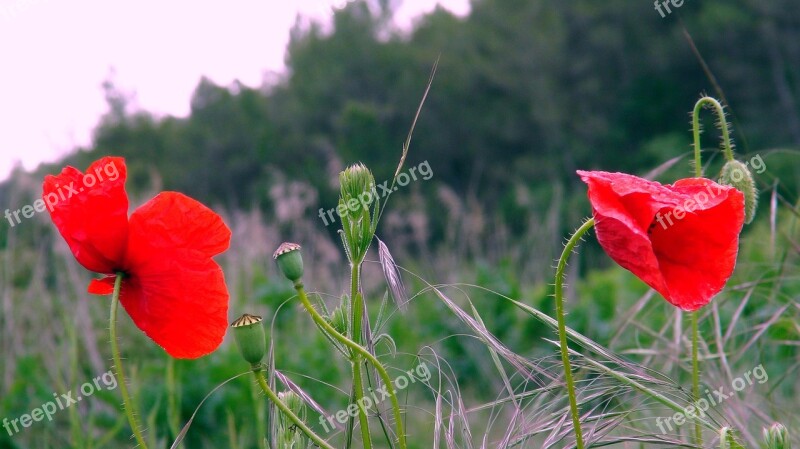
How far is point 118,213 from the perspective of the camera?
2.65 ft

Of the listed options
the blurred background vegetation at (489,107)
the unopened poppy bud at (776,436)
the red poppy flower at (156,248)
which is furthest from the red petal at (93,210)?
the blurred background vegetation at (489,107)

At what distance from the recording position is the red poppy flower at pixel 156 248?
77cm

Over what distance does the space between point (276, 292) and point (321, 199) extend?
9.34 meters

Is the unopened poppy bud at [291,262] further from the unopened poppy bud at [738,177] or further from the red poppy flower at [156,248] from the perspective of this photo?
the unopened poppy bud at [738,177]

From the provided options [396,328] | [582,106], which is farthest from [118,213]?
[582,106]

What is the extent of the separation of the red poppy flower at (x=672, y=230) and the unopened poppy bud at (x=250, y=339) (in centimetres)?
29

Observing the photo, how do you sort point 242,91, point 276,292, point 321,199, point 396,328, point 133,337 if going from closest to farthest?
1. point 133,337
2. point 276,292
3. point 396,328
4. point 321,199
5. point 242,91

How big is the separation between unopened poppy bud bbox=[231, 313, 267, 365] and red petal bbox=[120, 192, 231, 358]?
0.05 m

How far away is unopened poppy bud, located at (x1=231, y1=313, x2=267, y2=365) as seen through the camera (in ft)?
2.31

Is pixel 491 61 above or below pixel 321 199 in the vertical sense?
above

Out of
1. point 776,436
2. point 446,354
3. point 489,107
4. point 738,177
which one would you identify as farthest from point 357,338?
point 489,107

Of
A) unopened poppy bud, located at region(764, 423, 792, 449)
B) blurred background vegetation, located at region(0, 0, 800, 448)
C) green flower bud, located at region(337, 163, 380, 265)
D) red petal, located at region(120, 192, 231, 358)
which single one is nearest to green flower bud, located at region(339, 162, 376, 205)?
green flower bud, located at region(337, 163, 380, 265)

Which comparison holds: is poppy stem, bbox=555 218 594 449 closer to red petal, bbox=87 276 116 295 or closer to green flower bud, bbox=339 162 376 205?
green flower bud, bbox=339 162 376 205

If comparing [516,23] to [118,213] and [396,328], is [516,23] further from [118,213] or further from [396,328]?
[118,213]
